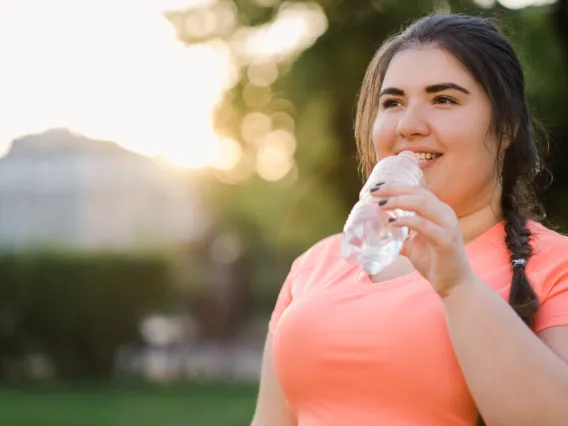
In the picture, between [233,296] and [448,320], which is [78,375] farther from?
[448,320]

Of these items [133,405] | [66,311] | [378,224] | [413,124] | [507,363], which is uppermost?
[413,124]

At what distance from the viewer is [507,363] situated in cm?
189

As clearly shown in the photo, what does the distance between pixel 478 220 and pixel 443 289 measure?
0.52 m

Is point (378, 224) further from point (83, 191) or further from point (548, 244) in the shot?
point (83, 191)

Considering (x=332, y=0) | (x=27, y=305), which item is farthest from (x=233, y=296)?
(x=332, y=0)

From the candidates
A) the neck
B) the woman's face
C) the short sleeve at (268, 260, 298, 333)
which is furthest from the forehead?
the short sleeve at (268, 260, 298, 333)

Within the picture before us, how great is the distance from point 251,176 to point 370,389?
39.1 feet

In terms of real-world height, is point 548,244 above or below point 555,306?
above

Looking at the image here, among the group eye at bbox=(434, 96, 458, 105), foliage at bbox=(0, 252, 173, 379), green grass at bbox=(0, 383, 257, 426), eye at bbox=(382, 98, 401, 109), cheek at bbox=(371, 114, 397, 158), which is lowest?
green grass at bbox=(0, 383, 257, 426)

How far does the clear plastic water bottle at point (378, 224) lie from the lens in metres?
2.07

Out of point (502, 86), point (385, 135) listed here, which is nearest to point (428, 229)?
point (385, 135)

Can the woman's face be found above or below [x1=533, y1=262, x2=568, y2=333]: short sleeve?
above

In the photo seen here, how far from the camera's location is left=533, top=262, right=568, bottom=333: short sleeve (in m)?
2.04

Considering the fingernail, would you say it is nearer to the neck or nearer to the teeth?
the teeth
